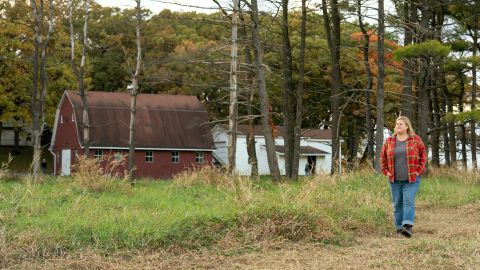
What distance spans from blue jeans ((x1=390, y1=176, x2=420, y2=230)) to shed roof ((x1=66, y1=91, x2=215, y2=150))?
2834 cm

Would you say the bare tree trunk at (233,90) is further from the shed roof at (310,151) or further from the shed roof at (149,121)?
the shed roof at (310,151)

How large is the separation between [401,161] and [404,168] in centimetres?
11

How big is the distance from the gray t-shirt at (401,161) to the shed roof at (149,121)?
2835 centimetres

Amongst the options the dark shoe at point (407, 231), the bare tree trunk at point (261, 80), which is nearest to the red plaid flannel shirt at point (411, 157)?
the dark shoe at point (407, 231)

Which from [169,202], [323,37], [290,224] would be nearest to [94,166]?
[169,202]

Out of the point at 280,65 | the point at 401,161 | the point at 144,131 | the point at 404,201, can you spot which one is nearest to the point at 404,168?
the point at 401,161

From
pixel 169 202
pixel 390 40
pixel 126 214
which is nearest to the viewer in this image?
pixel 126 214

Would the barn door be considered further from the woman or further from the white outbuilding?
the woman

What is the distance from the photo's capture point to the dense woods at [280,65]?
61.6ft

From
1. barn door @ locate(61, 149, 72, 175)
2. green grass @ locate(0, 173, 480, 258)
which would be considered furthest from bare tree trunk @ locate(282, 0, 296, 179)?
barn door @ locate(61, 149, 72, 175)

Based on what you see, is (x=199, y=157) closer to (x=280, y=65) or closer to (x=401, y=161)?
(x=280, y=65)

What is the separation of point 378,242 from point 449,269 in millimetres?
1630

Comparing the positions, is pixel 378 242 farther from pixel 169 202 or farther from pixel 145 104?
pixel 145 104

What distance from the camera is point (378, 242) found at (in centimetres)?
759
